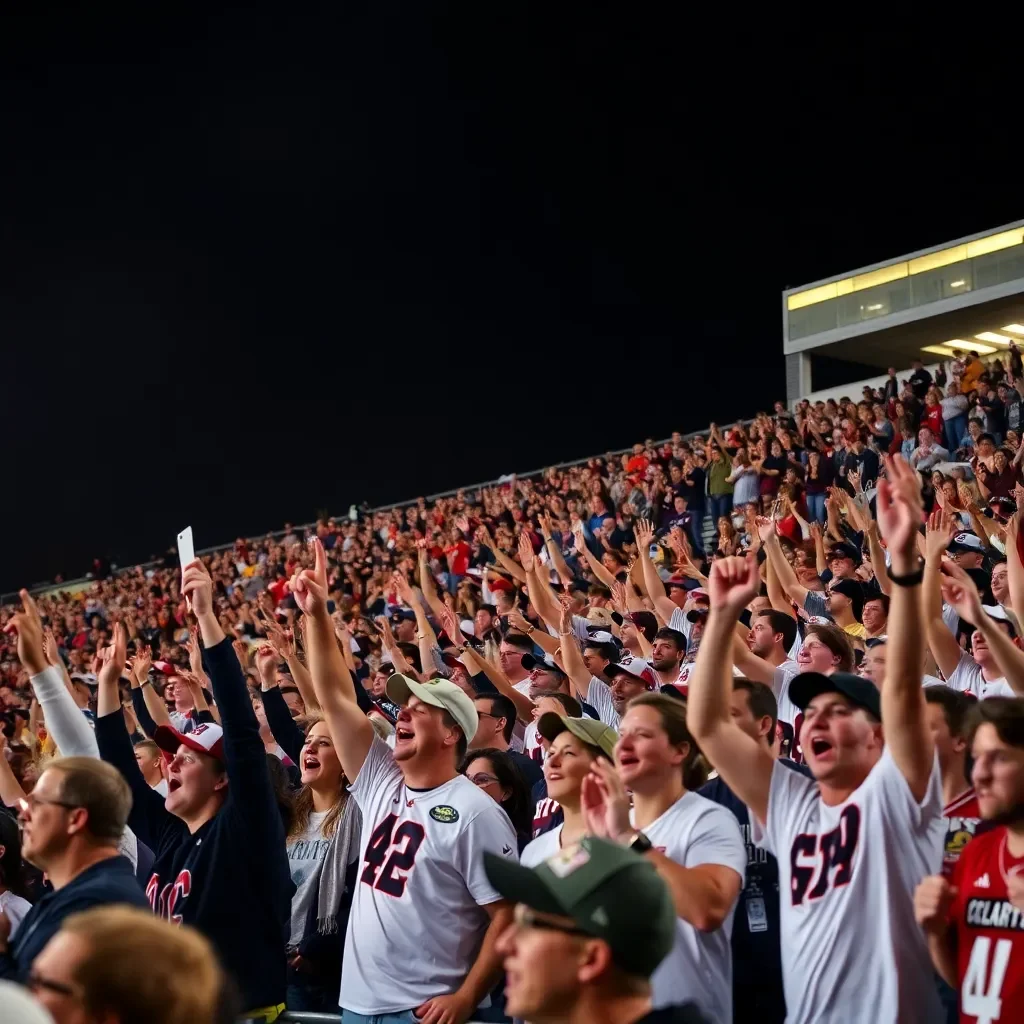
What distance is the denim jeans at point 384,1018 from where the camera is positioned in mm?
3613

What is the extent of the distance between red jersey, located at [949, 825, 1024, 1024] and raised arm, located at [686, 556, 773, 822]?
59cm

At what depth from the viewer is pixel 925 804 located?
2.86 metres

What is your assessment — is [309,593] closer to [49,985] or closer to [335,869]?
[335,869]

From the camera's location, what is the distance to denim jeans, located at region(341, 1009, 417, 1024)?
11.9 feet

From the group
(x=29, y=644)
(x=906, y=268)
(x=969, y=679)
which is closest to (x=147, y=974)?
(x=29, y=644)

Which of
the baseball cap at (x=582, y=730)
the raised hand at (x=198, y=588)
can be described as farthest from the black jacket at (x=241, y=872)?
the baseball cap at (x=582, y=730)

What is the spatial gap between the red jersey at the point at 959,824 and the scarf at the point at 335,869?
2.09 metres

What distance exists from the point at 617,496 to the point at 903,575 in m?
12.8

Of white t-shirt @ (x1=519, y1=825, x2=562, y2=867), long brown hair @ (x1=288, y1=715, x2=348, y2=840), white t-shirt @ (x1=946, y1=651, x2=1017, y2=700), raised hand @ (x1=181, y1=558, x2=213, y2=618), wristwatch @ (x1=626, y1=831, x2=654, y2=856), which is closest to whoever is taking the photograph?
wristwatch @ (x1=626, y1=831, x2=654, y2=856)

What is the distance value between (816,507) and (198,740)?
9380 millimetres

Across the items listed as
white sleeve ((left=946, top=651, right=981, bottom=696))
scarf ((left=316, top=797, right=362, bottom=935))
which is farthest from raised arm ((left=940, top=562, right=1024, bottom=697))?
scarf ((left=316, top=797, right=362, bottom=935))

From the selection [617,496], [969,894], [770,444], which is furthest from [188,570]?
[617,496]

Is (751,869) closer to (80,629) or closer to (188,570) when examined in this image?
(188,570)

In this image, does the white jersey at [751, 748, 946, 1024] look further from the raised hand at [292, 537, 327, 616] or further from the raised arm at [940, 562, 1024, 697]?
the raised hand at [292, 537, 327, 616]
